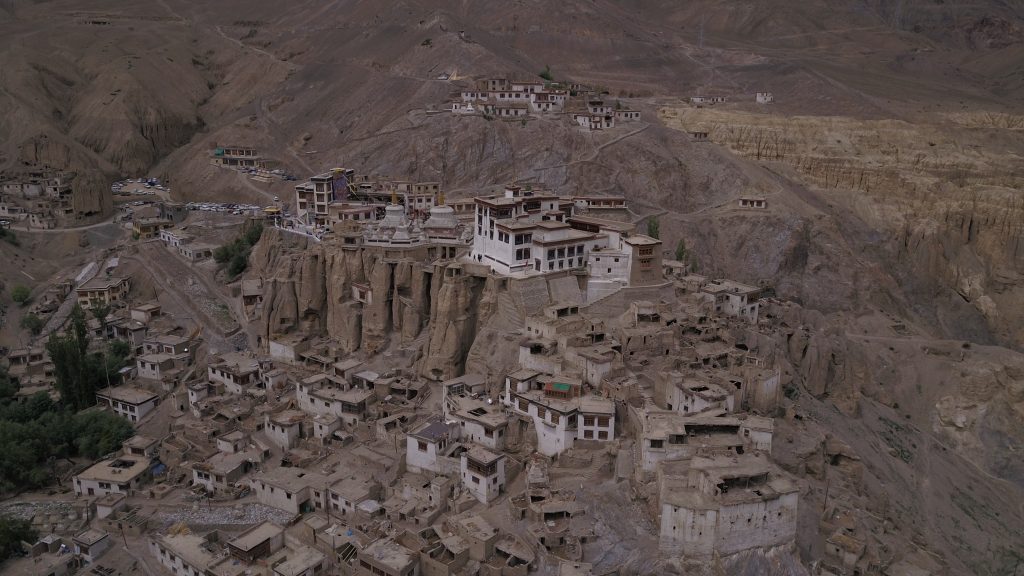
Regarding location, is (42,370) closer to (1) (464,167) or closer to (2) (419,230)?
(2) (419,230)

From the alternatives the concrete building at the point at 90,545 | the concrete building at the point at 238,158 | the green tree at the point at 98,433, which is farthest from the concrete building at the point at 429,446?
the concrete building at the point at 238,158

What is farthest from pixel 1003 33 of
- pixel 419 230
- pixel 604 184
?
pixel 419 230

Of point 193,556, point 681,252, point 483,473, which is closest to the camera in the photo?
point 193,556

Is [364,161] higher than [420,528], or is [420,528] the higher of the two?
[364,161]

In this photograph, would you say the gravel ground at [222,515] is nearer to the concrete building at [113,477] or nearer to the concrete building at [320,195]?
the concrete building at [113,477]

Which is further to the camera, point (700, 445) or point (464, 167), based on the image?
point (464, 167)

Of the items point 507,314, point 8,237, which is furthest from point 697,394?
point 8,237

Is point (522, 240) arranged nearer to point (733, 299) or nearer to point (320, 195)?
point (733, 299)

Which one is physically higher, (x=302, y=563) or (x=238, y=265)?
(x=238, y=265)

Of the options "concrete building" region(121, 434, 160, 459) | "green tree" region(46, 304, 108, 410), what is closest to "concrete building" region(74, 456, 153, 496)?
"concrete building" region(121, 434, 160, 459)
